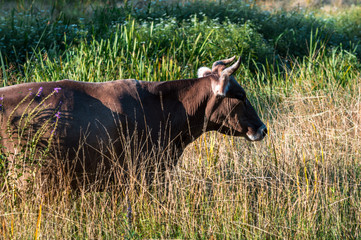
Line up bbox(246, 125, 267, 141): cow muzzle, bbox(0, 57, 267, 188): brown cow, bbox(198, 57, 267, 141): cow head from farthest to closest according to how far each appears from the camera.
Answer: bbox(246, 125, 267, 141): cow muzzle → bbox(198, 57, 267, 141): cow head → bbox(0, 57, 267, 188): brown cow

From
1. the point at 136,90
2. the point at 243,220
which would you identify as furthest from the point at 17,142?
the point at 243,220

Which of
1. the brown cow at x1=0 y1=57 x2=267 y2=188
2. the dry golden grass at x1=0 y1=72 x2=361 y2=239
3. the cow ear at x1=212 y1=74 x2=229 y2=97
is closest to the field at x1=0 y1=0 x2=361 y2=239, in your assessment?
the dry golden grass at x1=0 y1=72 x2=361 y2=239

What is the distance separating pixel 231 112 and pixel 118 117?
1.30 meters

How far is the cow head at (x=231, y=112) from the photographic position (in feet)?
17.8

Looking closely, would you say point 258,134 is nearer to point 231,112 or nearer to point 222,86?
point 231,112

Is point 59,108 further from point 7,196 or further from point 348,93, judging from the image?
point 348,93

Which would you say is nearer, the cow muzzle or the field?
the field

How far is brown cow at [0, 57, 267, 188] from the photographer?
14.7ft

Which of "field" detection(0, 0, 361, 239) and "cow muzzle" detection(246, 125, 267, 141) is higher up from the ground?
"cow muzzle" detection(246, 125, 267, 141)

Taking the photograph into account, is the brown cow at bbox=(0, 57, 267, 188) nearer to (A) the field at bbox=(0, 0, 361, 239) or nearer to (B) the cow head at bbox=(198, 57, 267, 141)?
(B) the cow head at bbox=(198, 57, 267, 141)

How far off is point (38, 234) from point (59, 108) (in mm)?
1213

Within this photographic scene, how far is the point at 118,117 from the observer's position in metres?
4.89

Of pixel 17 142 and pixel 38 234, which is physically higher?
pixel 17 142

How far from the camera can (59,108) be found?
4.60 m
